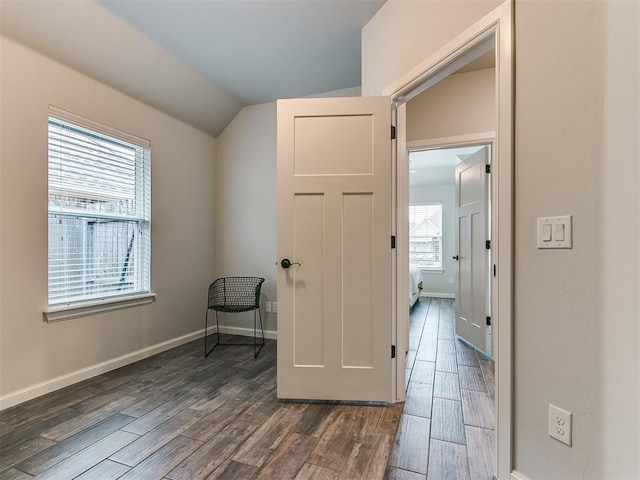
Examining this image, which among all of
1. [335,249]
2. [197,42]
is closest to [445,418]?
[335,249]

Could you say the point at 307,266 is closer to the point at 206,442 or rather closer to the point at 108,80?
the point at 206,442

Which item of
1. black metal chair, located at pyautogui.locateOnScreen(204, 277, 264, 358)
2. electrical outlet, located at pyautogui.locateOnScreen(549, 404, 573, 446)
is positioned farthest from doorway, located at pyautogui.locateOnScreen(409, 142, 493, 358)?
black metal chair, located at pyautogui.locateOnScreen(204, 277, 264, 358)

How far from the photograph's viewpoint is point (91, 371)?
102 inches

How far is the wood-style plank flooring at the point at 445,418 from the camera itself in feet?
4.97

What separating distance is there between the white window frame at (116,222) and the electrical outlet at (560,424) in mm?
2938

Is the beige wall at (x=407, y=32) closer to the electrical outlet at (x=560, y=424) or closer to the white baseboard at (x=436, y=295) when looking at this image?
the electrical outlet at (x=560, y=424)

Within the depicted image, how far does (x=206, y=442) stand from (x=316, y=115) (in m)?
2.00

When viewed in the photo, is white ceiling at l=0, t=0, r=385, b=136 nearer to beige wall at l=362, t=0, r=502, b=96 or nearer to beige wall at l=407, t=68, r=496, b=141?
beige wall at l=362, t=0, r=502, b=96

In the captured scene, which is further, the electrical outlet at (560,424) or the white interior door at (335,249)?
the white interior door at (335,249)

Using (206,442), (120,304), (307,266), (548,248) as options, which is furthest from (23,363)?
(548,248)

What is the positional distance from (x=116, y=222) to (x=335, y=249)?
2022mm

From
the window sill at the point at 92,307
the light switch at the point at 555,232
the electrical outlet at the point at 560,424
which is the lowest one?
the electrical outlet at the point at 560,424

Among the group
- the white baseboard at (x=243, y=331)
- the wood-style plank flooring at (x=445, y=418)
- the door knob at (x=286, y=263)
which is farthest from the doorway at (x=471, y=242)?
the white baseboard at (x=243, y=331)

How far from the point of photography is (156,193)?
320 centimetres
